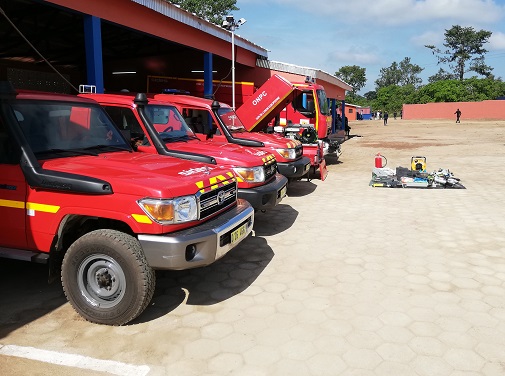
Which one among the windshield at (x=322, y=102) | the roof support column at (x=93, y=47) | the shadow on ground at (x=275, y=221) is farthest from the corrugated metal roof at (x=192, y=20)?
the shadow on ground at (x=275, y=221)

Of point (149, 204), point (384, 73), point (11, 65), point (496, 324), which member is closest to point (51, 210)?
point (149, 204)

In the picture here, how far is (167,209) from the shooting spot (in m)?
3.33

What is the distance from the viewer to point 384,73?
121 meters

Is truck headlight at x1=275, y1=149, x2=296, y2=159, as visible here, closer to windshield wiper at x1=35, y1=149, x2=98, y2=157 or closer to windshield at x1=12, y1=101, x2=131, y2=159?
windshield at x1=12, y1=101, x2=131, y2=159

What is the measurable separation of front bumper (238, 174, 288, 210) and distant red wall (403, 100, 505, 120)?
57805 millimetres

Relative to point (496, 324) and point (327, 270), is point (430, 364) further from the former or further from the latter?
point (327, 270)

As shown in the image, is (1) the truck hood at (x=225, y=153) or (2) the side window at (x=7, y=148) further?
(1) the truck hood at (x=225, y=153)

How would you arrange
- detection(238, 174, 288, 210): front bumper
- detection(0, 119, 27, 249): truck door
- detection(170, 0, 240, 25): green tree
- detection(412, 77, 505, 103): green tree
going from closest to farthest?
1. detection(0, 119, 27, 249): truck door
2. detection(238, 174, 288, 210): front bumper
3. detection(170, 0, 240, 25): green tree
4. detection(412, 77, 505, 103): green tree

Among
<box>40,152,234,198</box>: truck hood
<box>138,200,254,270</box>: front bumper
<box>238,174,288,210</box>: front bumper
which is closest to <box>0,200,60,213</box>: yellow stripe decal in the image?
<box>40,152,234,198</box>: truck hood

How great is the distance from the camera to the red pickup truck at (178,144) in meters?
5.31

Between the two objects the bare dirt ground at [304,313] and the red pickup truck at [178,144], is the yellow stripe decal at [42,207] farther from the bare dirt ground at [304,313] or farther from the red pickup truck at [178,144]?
the red pickup truck at [178,144]

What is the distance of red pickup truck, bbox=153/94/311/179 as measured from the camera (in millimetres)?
7328

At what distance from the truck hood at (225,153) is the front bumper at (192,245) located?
174 cm

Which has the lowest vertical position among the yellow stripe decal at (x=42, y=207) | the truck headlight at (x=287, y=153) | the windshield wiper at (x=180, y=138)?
the yellow stripe decal at (x=42, y=207)
